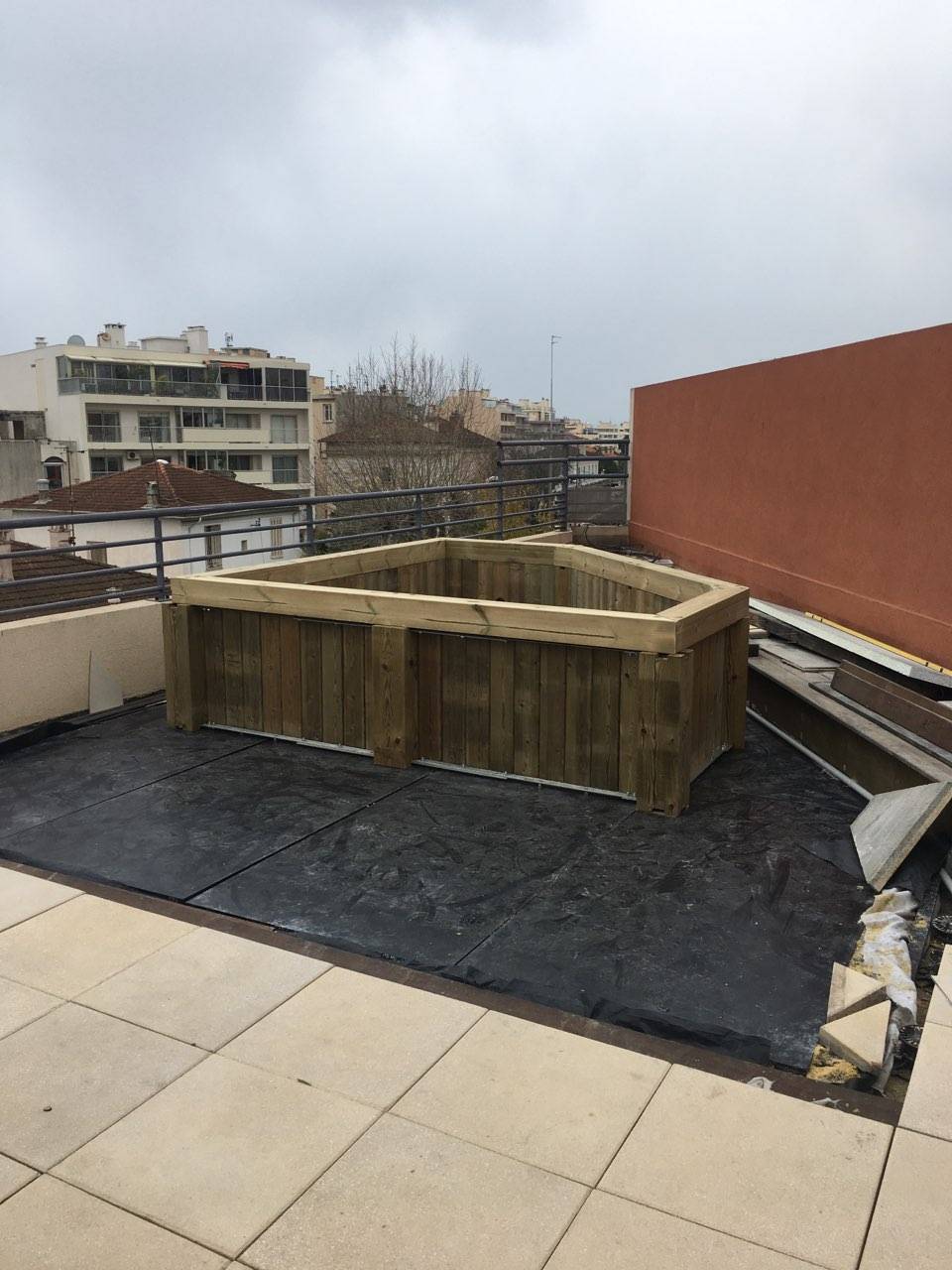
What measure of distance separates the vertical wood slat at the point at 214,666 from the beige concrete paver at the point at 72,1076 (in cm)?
302

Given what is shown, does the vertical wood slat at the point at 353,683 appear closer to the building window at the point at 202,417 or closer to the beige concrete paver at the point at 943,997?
the beige concrete paver at the point at 943,997

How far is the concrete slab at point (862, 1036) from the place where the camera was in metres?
2.87

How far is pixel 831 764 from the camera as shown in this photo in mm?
5523

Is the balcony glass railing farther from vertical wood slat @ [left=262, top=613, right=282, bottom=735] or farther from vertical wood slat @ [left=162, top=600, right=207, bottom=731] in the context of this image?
vertical wood slat @ [left=262, top=613, right=282, bottom=735]

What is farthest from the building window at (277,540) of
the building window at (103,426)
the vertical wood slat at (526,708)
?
the building window at (103,426)

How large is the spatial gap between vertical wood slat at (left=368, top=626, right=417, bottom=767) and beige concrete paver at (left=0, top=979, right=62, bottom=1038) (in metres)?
2.43

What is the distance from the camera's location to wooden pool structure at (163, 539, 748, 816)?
4773 millimetres

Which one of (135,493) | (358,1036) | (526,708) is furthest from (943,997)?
(135,493)

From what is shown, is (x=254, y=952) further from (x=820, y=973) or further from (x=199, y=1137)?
(x=820, y=973)

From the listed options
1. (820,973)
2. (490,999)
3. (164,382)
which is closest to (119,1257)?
(490,999)

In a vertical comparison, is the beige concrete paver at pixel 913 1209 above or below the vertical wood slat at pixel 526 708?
below

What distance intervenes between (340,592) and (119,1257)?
3639 millimetres

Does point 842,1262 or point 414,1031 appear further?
point 414,1031

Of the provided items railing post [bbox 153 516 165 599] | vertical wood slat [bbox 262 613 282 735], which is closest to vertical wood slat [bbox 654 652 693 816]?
vertical wood slat [bbox 262 613 282 735]
